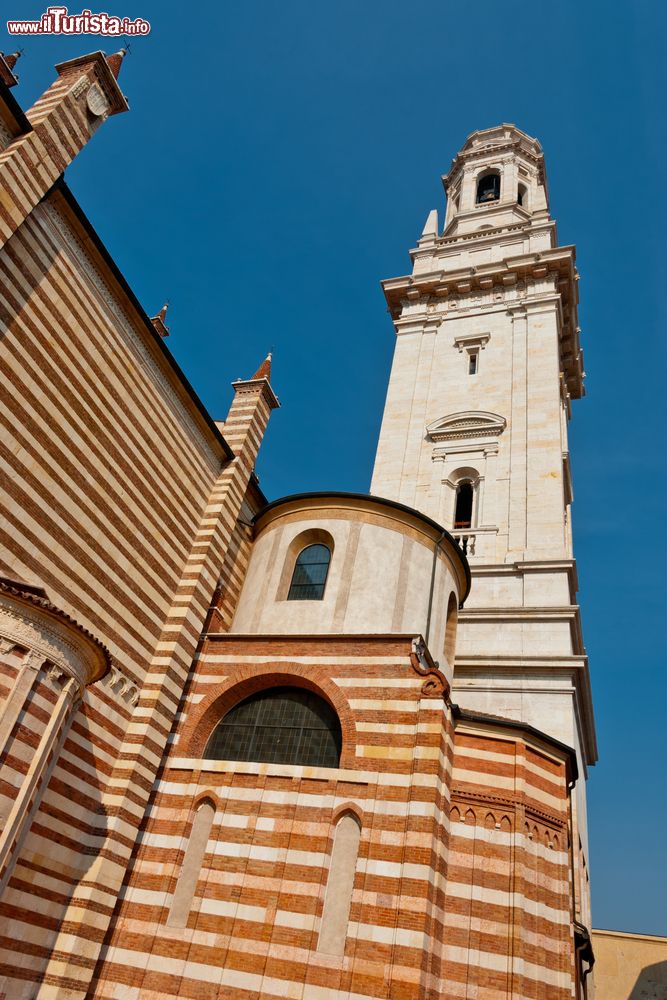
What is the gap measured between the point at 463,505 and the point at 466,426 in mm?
3147

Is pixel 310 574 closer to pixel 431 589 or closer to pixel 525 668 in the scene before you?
pixel 431 589

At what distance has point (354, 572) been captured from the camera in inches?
639

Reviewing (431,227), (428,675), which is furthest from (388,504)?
(431,227)

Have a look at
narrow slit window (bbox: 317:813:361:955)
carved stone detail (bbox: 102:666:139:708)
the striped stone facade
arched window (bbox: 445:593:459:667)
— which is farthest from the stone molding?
arched window (bbox: 445:593:459:667)

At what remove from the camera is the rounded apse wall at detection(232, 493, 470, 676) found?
51.8 feet

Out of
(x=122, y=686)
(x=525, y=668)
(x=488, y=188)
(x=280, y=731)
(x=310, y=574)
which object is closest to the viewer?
(x=122, y=686)

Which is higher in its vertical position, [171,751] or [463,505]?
[463,505]

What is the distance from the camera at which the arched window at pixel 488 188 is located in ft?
129

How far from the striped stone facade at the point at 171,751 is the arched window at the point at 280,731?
0.34 metres

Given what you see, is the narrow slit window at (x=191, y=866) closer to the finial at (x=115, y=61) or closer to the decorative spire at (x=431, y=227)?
the finial at (x=115, y=61)

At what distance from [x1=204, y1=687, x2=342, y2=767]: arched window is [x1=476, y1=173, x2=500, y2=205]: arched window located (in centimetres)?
3290

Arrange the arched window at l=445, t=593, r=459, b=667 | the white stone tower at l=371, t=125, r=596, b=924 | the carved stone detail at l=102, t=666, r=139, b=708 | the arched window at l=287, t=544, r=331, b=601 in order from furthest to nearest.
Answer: the white stone tower at l=371, t=125, r=596, b=924 → the arched window at l=445, t=593, r=459, b=667 → the arched window at l=287, t=544, r=331, b=601 → the carved stone detail at l=102, t=666, r=139, b=708

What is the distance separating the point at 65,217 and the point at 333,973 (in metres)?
14.0

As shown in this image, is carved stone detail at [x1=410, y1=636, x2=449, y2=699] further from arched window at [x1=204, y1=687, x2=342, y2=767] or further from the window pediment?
the window pediment
